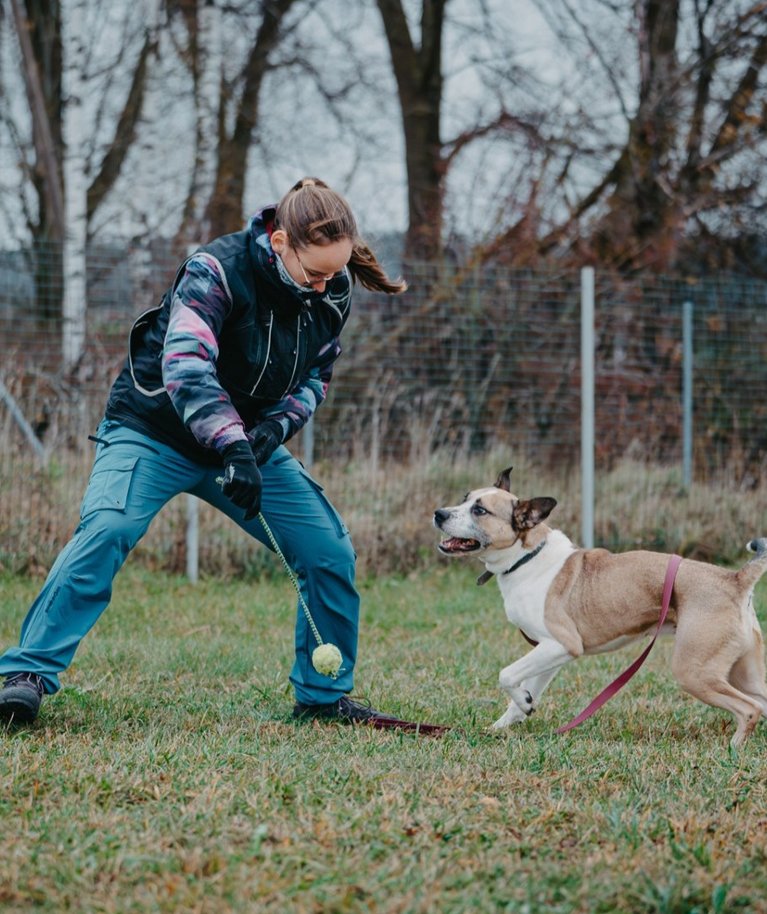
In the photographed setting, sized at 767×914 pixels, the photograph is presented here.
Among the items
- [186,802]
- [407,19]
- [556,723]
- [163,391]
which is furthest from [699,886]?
[407,19]

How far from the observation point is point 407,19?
16.5 metres

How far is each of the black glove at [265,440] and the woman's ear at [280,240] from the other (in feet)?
2.24

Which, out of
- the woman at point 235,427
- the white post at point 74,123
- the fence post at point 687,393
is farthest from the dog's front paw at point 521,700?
the white post at point 74,123

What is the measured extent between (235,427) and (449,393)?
635 centimetres

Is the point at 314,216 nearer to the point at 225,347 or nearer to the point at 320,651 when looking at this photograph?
the point at 225,347

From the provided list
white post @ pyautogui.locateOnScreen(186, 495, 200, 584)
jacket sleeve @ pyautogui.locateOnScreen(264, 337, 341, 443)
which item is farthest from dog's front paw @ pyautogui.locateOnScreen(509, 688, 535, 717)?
white post @ pyautogui.locateOnScreen(186, 495, 200, 584)

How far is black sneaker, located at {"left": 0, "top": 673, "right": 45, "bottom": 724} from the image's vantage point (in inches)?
166

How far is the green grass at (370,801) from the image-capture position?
9.21 feet

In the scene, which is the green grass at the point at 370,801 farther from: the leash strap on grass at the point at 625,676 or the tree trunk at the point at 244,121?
the tree trunk at the point at 244,121

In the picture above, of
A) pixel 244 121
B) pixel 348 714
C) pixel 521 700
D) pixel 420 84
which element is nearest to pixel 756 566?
pixel 521 700

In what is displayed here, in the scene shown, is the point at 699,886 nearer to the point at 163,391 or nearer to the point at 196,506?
the point at 163,391

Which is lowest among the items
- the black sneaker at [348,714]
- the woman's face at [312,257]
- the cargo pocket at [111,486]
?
the black sneaker at [348,714]

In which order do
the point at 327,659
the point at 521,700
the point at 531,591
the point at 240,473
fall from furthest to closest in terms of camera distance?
the point at 531,591 < the point at 521,700 < the point at 327,659 < the point at 240,473

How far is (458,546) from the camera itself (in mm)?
5379
